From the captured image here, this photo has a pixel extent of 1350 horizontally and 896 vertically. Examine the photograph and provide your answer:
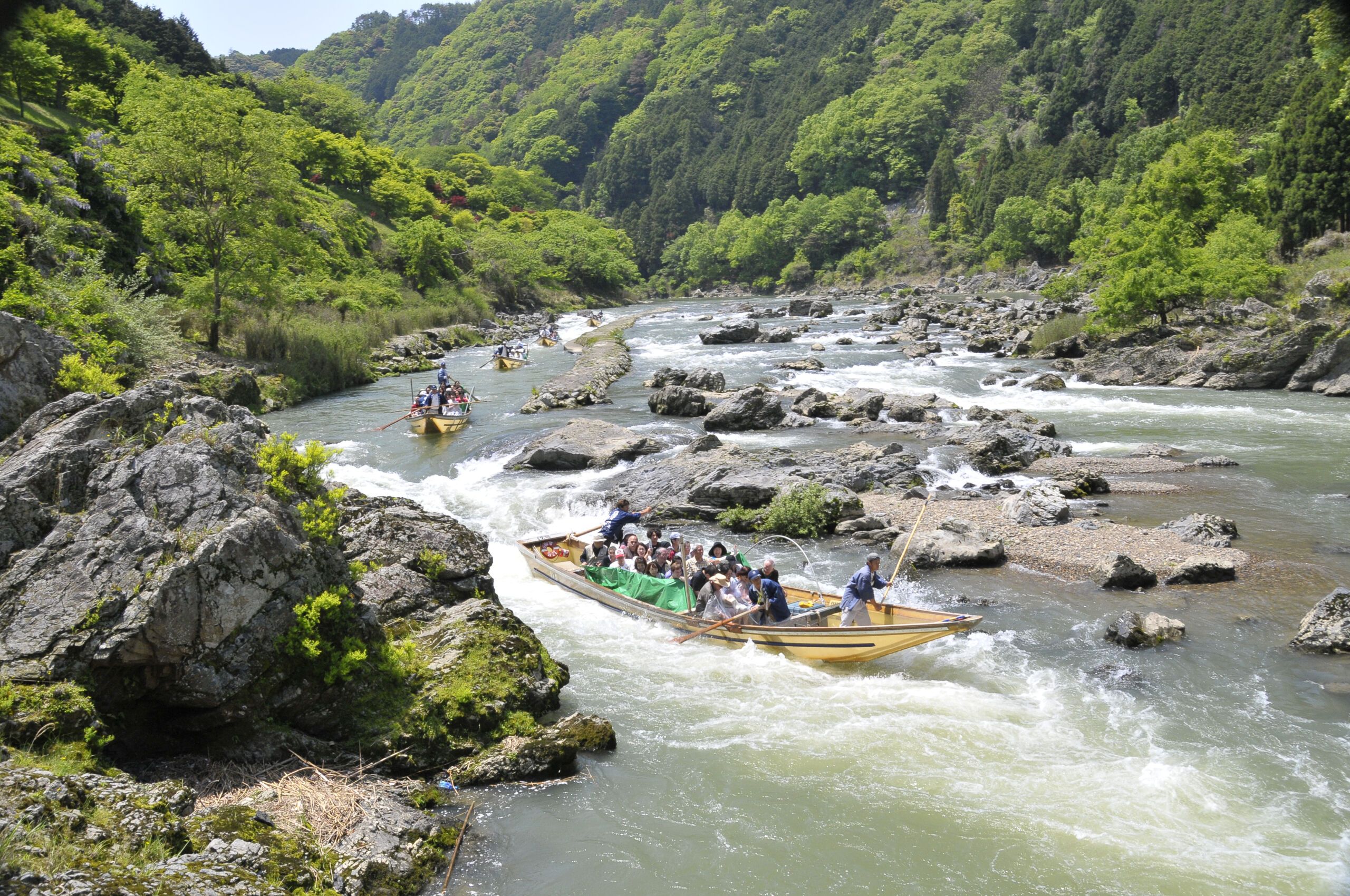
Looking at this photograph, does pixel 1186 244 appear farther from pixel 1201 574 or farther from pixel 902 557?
pixel 902 557

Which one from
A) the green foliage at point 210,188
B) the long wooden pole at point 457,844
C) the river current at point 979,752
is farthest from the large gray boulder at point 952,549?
the green foliage at point 210,188

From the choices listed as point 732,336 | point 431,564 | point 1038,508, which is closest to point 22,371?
point 431,564

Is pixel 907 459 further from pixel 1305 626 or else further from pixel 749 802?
pixel 749 802

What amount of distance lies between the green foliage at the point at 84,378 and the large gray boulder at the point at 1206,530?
1569 cm

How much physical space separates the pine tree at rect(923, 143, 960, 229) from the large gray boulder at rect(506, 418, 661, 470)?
92.3 m

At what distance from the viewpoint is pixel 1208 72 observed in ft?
259

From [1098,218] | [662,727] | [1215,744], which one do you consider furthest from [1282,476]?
[1098,218]

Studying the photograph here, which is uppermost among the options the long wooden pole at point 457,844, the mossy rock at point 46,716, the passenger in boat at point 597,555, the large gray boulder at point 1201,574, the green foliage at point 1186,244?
the green foliage at point 1186,244

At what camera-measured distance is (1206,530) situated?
14375mm

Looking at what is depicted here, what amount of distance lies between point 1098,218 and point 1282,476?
47421 millimetres

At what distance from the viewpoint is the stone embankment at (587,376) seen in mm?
29469

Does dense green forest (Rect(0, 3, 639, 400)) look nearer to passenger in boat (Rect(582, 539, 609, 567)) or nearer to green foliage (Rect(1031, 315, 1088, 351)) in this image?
passenger in boat (Rect(582, 539, 609, 567))

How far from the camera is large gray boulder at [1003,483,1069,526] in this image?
1566cm

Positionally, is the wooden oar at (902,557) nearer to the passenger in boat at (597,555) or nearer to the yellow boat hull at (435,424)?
the passenger in boat at (597,555)
